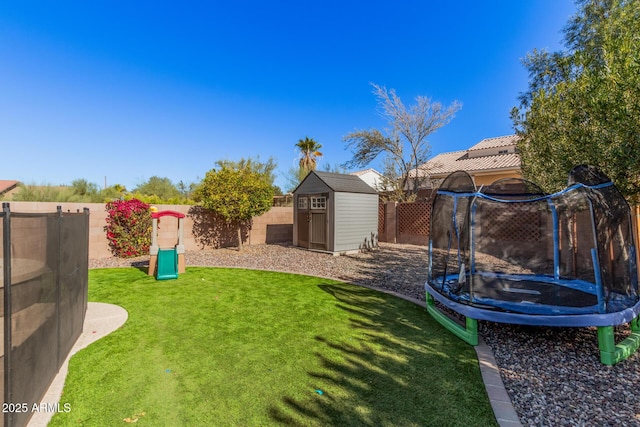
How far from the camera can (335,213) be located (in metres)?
9.45

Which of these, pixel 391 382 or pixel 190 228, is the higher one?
pixel 190 228

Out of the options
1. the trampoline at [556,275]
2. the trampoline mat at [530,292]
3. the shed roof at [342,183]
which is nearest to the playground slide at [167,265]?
the shed roof at [342,183]

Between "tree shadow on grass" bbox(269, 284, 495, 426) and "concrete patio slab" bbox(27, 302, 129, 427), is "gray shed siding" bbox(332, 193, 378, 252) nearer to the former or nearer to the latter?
"tree shadow on grass" bbox(269, 284, 495, 426)

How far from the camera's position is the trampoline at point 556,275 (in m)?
2.98

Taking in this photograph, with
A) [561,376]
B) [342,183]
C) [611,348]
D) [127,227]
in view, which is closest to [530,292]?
[611,348]

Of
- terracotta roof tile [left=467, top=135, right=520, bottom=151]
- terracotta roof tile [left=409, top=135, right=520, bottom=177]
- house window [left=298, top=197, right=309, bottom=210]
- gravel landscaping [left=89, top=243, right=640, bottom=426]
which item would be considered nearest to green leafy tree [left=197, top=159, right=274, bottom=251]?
house window [left=298, top=197, right=309, bottom=210]

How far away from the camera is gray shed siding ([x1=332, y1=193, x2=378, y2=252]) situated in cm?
952

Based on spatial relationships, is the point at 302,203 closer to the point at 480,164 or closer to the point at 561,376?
the point at 561,376

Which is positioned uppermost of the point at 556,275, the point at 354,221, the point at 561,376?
the point at 354,221

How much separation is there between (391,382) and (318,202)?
7.81 meters

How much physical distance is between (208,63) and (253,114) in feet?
18.0

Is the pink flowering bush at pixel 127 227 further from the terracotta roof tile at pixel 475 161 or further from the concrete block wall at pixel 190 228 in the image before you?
the terracotta roof tile at pixel 475 161

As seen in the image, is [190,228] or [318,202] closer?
[318,202]

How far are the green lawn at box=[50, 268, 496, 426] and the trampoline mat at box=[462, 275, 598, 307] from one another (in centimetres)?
105
